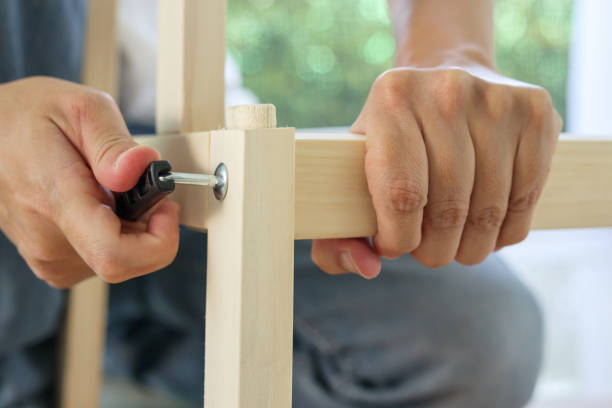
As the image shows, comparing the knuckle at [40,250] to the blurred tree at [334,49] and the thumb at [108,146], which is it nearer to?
the thumb at [108,146]

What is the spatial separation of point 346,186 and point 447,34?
237mm

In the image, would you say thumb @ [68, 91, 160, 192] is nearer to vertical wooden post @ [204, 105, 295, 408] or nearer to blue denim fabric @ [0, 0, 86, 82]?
vertical wooden post @ [204, 105, 295, 408]

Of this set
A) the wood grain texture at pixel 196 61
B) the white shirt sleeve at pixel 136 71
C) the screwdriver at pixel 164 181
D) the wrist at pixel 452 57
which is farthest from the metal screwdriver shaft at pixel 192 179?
the white shirt sleeve at pixel 136 71

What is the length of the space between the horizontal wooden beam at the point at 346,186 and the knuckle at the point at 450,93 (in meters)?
0.05

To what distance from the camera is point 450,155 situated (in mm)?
329

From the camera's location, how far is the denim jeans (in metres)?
0.70

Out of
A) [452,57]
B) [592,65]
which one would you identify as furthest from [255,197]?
[592,65]

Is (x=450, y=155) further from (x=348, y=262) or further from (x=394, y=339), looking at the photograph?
(x=394, y=339)

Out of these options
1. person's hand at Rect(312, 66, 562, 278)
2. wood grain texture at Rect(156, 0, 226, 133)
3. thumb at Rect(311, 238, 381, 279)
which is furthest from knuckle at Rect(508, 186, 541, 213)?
wood grain texture at Rect(156, 0, 226, 133)

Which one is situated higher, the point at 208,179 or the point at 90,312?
the point at 208,179

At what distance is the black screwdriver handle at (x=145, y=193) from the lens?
0.29 m

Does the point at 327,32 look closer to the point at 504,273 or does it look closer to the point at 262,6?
the point at 262,6

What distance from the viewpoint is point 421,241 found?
1.23 feet

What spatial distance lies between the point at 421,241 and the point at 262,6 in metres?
2.96
